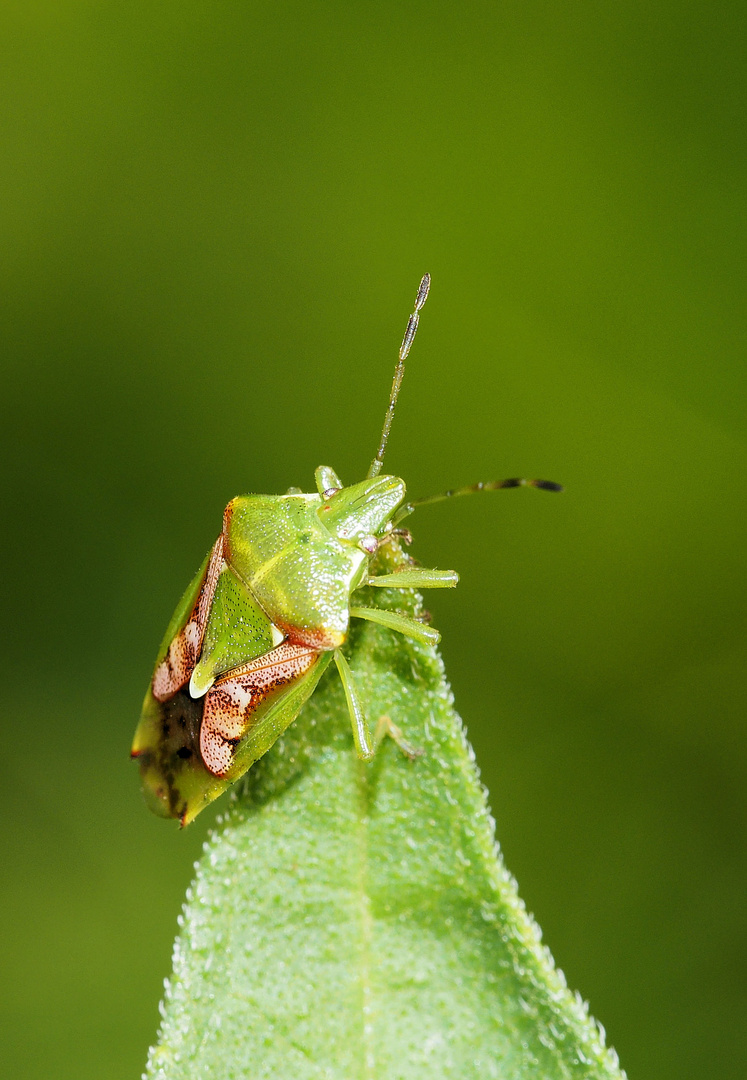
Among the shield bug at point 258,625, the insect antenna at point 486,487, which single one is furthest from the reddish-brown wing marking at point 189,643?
the insect antenna at point 486,487

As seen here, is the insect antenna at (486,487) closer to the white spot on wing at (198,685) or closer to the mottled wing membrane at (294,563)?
the mottled wing membrane at (294,563)

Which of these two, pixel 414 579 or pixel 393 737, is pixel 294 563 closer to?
pixel 414 579

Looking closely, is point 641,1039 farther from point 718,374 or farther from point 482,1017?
point 718,374

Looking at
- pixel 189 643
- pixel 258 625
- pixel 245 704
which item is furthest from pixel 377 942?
pixel 189 643

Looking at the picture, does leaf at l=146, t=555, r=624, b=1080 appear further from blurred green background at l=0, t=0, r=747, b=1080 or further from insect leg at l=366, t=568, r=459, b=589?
blurred green background at l=0, t=0, r=747, b=1080

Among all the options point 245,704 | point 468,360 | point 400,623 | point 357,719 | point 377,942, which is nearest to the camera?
point 377,942
